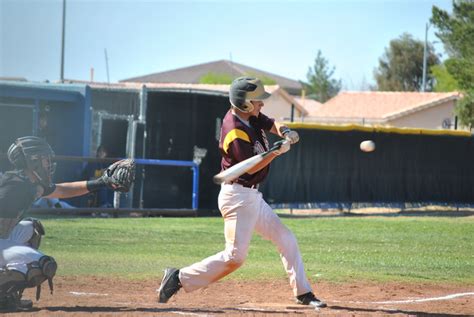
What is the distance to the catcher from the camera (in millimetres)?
7586

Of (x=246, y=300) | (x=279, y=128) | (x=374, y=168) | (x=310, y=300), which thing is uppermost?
(x=279, y=128)

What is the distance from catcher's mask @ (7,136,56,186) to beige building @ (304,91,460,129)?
53388 mm

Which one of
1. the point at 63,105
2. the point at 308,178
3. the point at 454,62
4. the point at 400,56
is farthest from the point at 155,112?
the point at 400,56

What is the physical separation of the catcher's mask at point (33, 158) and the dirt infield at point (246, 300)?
3.91ft

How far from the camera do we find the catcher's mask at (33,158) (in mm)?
7957

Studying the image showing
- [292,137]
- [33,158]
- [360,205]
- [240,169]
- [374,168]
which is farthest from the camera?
[374,168]

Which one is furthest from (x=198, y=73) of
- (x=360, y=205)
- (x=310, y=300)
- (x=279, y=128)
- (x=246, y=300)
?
(x=310, y=300)

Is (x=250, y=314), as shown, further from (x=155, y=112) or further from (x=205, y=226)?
(x=155, y=112)

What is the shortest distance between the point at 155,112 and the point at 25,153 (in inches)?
534

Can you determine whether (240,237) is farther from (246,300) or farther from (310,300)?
(246,300)

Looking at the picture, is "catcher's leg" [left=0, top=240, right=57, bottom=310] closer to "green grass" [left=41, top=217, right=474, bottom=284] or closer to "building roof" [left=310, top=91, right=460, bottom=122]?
"green grass" [left=41, top=217, right=474, bottom=284]

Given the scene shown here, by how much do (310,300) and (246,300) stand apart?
87 cm

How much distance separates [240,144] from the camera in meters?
7.95

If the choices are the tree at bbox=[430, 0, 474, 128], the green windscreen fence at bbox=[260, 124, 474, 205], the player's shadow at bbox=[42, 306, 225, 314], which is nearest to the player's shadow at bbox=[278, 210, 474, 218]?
the green windscreen fence at bbox=[260, 124, 474, 205]
